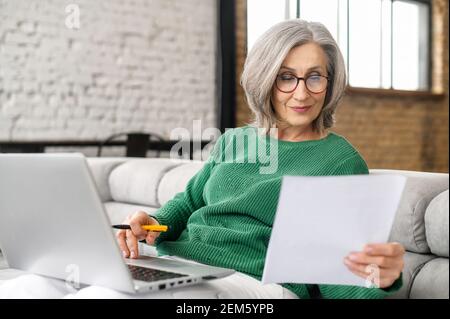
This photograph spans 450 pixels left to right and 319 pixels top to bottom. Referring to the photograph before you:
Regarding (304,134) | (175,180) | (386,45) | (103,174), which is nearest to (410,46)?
(386,45)

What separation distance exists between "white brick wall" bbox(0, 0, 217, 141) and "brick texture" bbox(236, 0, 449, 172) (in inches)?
61.0

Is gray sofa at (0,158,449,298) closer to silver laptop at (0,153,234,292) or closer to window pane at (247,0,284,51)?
silver laptop at (0,153,234,292)

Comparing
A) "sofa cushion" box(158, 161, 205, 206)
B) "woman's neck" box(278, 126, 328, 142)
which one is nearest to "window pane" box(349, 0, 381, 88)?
"sofa cushion" box(158, 161, 205, 206)

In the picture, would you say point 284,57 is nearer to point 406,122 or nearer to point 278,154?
point 278,154

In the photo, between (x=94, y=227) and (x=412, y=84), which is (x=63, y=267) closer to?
(x=94, y=227)

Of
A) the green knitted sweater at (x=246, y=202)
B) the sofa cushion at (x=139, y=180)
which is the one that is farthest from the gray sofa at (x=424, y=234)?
the sofa cushion at (x=139, y=180)

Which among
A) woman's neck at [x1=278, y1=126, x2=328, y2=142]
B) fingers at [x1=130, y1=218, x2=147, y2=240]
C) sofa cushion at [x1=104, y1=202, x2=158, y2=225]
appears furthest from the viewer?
→ sofa cushion at [x1=104, y1=202, x2=158, y2=225]

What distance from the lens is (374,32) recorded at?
6039 mm

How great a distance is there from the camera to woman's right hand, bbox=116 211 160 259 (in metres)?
1.46

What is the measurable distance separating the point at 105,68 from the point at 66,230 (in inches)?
124

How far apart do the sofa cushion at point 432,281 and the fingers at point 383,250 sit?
1.09ft

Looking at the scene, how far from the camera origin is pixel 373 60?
19.8 feet
